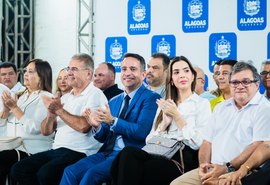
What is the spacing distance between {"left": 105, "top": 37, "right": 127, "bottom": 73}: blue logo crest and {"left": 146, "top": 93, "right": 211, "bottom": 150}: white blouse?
8.82ft

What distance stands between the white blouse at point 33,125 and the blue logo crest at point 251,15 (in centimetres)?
236

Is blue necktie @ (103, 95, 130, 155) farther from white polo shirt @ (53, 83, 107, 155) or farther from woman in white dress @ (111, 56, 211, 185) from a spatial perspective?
woman in white dress @ (111, 56, 211, 185)

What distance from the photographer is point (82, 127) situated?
14.6ft

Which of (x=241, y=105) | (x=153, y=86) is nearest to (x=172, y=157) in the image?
(x=241, y=105)

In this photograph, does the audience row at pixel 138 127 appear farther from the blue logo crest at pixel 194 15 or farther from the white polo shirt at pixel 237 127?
the blue logo crest at pixel 194 15

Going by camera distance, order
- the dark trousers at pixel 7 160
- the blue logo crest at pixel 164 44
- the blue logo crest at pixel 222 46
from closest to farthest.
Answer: the dark trousers at pixel 7 160
the blue logo crest at pixel 222 46
the blue logo crest at pixel 164 44

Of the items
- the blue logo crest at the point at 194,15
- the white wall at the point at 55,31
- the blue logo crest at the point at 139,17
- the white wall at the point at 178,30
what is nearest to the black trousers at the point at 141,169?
the white wall at the point at 178,30

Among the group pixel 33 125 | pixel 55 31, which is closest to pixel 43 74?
pixel 33 125

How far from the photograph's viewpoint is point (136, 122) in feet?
14.2

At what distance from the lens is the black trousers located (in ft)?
12.3

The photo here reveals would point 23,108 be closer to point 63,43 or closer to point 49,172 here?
point 49,172

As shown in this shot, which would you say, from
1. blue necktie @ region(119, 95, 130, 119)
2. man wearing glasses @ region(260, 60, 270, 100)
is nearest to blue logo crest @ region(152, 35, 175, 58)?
man wearing glasses @ region(260, 60, 270, 100)

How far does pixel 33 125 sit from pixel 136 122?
1100 millimetres

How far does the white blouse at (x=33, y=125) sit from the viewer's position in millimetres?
4898
